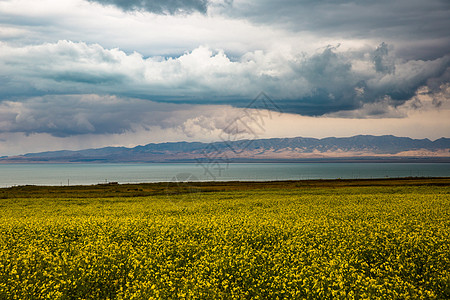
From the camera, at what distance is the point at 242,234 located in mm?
20812

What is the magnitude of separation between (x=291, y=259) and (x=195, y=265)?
405cm

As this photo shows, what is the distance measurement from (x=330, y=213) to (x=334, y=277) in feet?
66.3

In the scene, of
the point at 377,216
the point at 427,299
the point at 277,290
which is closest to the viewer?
the point at 427,299

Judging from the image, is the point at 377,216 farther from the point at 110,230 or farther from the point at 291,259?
the point at 110,230

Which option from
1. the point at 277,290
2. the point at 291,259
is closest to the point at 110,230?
the point at 291,259

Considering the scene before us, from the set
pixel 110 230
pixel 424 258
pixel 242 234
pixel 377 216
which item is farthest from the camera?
pixel 377 216

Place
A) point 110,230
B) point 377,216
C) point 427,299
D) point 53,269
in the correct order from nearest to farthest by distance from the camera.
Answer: point 427,299 < point 53,269 < point 110,230 < point 377,216

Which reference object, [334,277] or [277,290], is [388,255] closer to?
[334,277]

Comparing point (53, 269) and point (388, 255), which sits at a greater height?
point (53, 269)

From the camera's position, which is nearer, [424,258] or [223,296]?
[223,296]

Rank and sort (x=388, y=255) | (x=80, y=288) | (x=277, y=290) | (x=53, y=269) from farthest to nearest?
1. (x=388, y=255)
2. (x=53, y=269)
3. (x=80, y=288)
4. (x=277, y=290)

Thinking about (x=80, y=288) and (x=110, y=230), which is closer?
(x=80, y=288)

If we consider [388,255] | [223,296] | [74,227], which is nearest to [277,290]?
[223,296]

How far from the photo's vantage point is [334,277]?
12.2 meters
